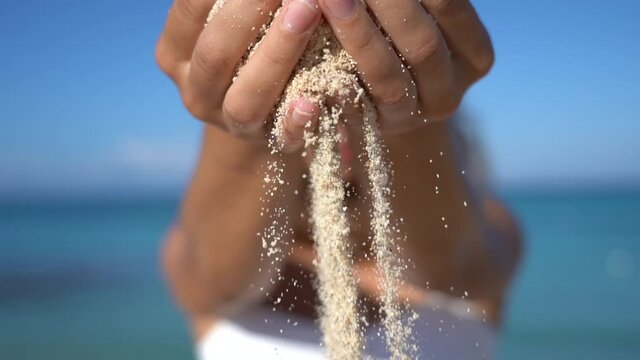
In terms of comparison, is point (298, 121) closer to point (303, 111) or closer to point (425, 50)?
point (303, 111)

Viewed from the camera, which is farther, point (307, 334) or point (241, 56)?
point (307, 334)

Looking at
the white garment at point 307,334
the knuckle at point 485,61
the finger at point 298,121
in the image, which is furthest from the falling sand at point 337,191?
the white garment at point 307,334

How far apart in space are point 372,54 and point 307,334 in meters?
0.62

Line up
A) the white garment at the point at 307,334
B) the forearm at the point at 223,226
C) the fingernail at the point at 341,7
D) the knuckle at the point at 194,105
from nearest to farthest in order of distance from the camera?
the fingernail at the point at 341,7, the knuckle at the point at 194,105, the forearm at the point at 223,226, the white garment at the point at 307,334

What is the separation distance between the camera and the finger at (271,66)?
1.60 ft

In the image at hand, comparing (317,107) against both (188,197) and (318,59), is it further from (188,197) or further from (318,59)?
(188,197)

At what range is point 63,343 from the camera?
15.3 feet

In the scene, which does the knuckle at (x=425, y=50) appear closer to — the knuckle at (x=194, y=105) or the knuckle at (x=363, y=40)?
the knuckle at (x=363, y=40)

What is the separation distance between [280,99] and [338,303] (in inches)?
7.1

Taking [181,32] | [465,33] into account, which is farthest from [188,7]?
[465,33]

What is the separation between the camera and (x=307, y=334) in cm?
103

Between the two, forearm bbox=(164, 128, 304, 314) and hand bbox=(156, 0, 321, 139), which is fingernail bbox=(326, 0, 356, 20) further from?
forearm bbox=(164, 128, 304, 314)

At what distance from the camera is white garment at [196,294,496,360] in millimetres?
1019

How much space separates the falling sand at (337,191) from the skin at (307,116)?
0.04 ft
